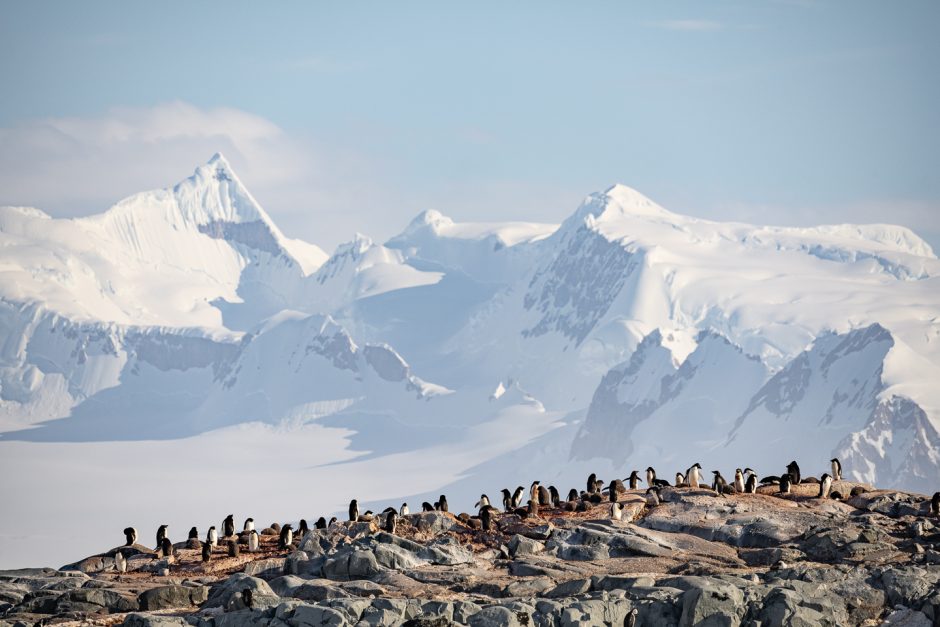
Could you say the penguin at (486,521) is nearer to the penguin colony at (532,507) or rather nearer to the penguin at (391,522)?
the penguin colony at (532,507)

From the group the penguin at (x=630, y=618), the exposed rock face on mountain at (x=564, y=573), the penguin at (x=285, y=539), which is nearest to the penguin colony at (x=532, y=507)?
the penguin at (x=285, y=539)

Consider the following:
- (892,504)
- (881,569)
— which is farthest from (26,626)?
(892,504)

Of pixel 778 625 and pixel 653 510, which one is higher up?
pixel 653 510

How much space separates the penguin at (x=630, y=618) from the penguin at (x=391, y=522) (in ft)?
52.5

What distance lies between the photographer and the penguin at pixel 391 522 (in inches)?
2677

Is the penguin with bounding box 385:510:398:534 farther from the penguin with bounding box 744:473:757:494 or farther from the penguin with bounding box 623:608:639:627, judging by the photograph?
the penguin with bounding box 623:608:639:627

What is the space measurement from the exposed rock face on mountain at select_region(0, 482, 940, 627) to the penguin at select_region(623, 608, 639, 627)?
0.11 m

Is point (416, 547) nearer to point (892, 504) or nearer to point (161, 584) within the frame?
point (161, 584)

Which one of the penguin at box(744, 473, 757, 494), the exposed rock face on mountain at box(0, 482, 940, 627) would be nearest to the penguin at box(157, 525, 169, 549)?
the exposed rock face on mountain at box(0, 482, 940, 627)

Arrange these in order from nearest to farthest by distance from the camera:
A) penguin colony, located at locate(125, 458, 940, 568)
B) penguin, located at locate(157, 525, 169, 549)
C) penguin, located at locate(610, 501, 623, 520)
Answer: penguin, located at locate(610, 501, 623, 520)
penguin colony, located at locate(125, 458, 940, 568)
penguin, located at locate(157, 525, 169, 549)

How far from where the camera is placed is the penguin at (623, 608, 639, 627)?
175 ft

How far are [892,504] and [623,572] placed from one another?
53.5 ft

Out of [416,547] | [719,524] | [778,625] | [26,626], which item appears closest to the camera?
[778,625]

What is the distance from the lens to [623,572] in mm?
59625
